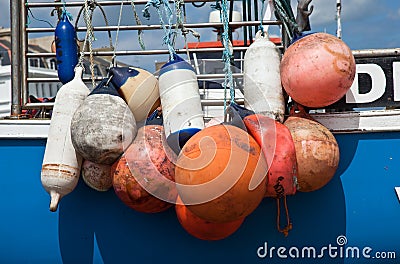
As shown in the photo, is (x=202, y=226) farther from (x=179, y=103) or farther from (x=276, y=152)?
(x=179, y=103)

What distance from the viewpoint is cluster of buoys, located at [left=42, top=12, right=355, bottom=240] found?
248 cm

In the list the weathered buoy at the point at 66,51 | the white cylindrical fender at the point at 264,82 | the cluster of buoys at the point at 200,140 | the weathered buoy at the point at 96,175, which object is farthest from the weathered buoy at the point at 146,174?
the weathered buoy at the point at 66,51

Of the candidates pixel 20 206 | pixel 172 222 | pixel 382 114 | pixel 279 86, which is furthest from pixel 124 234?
pixel 382 114

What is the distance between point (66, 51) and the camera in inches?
134

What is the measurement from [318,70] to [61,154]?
1.49 m

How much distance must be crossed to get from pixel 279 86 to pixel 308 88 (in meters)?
0.22

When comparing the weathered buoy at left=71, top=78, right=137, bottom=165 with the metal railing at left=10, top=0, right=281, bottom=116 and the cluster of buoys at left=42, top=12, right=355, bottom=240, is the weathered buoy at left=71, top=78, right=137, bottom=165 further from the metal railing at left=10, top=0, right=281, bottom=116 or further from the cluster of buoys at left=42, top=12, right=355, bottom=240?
the metal railing at left=10, top=0, right=281, bottom=116

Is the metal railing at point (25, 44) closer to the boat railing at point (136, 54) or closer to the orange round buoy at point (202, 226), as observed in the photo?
the boat railing at point (136, 54)

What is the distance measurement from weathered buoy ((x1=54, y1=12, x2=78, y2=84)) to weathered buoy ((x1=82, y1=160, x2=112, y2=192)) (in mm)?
765

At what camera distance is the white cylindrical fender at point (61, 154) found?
2830 mm

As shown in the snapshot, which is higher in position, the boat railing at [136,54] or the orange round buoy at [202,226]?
the boat railing at [136,54]

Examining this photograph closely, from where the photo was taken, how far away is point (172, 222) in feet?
10.1

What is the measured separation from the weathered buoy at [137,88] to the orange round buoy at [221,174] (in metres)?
0.53

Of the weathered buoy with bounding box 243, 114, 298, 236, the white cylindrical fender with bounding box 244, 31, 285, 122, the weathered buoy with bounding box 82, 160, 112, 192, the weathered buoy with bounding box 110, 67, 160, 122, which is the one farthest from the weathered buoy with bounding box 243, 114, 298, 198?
the weathered buoy with bounding box 82, 160, 112, 192
